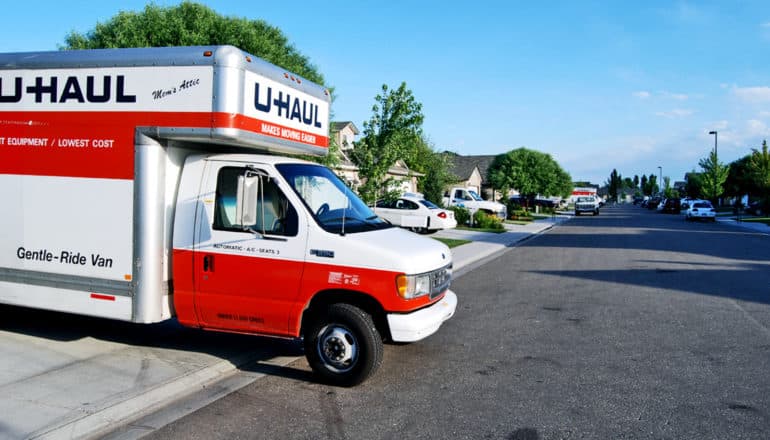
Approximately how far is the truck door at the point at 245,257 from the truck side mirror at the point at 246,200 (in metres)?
0.18

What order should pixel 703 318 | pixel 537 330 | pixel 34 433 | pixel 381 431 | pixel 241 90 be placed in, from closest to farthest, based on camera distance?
pixel 34 433
pixel 381 431
pixel 241 90
pixel 537 330
pixel 703 318

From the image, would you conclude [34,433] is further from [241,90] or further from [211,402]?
[241,90]

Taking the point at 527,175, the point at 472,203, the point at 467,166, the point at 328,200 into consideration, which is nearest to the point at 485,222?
the point at 472,203

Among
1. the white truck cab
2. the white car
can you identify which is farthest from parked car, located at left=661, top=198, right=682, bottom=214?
the white car

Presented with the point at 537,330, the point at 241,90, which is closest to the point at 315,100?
the point at 241,90

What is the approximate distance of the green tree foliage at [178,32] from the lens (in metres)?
22.7

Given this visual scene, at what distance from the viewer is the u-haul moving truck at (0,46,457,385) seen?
5.70 m

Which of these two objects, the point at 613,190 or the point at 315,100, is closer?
the point at 315,100

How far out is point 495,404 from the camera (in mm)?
5363

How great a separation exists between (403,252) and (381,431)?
64.6 inches

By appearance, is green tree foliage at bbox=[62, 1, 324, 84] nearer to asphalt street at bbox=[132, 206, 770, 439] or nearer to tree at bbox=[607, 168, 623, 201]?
asphalt street at bbox=[132, 206, 770, 439]

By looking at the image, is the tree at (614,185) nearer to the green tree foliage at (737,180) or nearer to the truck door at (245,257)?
the green tree foliage at (737,180)

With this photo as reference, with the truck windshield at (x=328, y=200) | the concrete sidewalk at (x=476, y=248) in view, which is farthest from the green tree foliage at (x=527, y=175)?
the truck windshield at (x=328, y=200)

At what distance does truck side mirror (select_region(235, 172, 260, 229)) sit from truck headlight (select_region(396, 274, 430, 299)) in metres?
1.49
